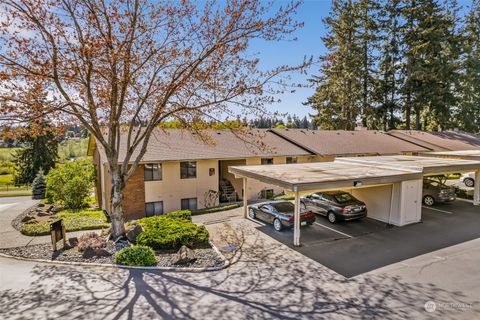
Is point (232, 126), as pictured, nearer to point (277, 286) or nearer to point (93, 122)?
point (93, 122)

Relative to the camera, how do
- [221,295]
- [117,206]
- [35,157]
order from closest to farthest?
[221,295]
[117,206]
[35,157]

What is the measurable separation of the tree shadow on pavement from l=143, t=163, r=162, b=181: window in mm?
8135

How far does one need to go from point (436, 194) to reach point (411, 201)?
465 centimetres

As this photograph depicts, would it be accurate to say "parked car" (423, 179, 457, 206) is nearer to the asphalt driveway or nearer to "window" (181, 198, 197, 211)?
the asphalt driveway

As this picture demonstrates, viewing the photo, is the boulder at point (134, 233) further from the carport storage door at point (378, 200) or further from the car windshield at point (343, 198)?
the carport storage door at point (378, 200)

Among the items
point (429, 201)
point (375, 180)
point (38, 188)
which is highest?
point (375, 180)

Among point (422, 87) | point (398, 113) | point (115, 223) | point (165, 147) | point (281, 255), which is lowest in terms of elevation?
point (281, 255)

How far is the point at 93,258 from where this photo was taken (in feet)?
32.8

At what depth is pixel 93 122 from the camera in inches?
436

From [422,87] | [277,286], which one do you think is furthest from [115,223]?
[422,87]

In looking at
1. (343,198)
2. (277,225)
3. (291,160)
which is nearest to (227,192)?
(291,160)

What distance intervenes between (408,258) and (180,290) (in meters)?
7.68

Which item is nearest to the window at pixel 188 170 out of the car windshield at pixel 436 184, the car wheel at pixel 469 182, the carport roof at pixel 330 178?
the carport roof at pixel 330 178

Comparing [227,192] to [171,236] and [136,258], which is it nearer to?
[171,236]
